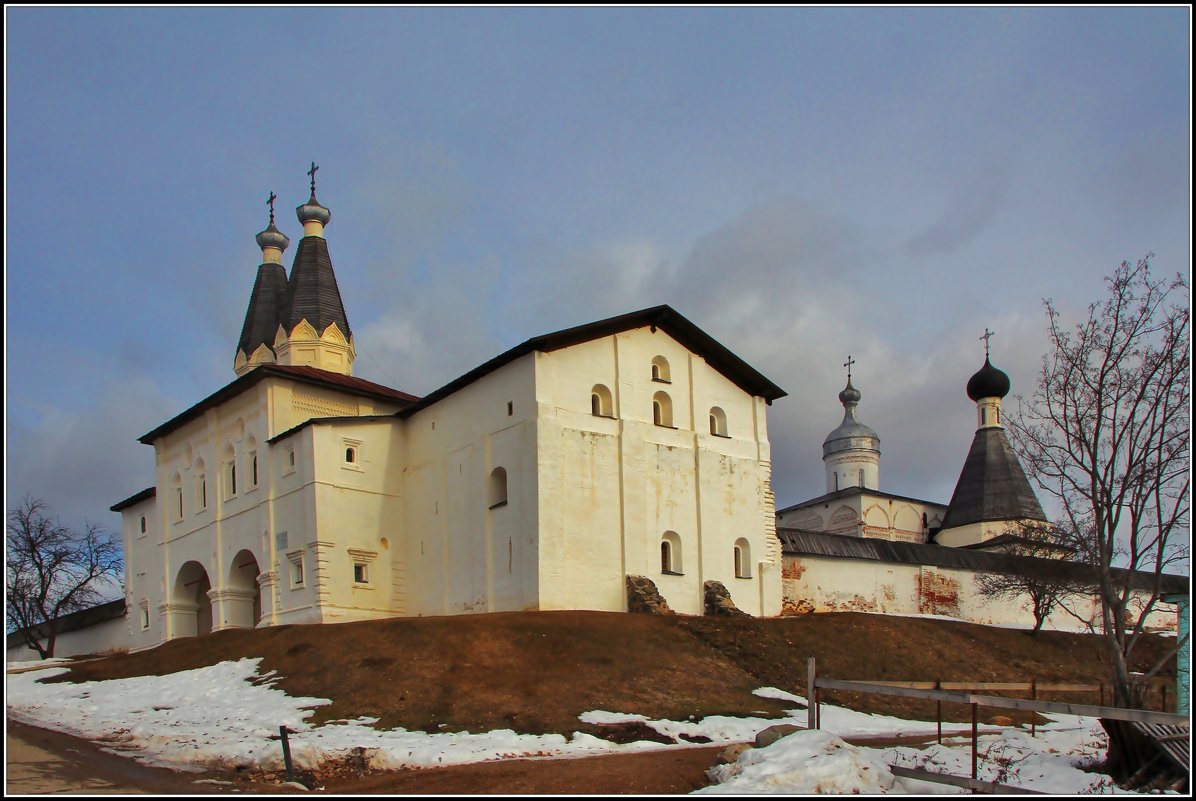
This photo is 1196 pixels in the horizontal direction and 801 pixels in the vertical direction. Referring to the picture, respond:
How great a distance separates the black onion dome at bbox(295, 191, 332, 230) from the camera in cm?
4394

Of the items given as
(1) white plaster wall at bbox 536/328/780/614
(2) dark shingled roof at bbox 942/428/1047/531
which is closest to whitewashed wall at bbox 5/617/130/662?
(1) white plaster wall at bbox 536/328/780/614

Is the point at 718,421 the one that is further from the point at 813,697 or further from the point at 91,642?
the point at 91,642

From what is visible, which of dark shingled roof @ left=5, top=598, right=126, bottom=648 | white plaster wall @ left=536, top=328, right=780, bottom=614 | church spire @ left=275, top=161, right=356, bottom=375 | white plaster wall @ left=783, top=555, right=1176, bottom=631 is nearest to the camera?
white plaster wall @ left=536, top=328, right=780, bottom=614

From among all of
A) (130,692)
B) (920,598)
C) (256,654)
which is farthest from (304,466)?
(920,598)

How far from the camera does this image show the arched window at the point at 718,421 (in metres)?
34.0

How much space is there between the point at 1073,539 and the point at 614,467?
14.5 meters

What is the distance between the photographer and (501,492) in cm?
3100

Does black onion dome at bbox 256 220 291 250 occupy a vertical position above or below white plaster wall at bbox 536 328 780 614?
above

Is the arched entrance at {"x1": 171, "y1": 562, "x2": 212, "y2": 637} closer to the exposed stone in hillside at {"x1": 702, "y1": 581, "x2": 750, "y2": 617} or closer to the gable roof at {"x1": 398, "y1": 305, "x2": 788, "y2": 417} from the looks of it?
the gable roof at {"x1": 398, "y1": 305, "x2": 788, "y2": 417}

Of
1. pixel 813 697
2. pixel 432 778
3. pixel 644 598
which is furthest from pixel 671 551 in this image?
pixel 432 778

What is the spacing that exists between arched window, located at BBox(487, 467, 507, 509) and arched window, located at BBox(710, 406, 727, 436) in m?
6.72

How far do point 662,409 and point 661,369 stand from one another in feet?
3.93

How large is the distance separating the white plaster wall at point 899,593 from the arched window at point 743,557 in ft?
7.17

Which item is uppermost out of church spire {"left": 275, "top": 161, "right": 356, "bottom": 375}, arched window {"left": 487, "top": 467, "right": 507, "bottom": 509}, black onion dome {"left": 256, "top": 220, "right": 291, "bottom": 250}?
black onion dome {"left": 256, "top": 220, "right": 291, "bottom": 250}
